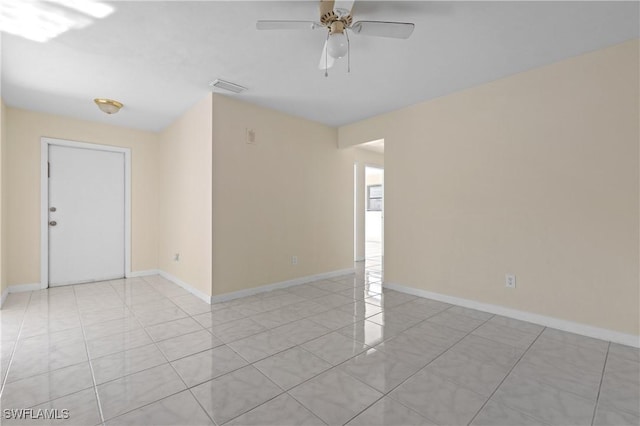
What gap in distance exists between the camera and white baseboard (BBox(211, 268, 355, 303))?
340 cm

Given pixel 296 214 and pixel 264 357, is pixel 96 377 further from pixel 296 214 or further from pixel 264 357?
pixel 296 214

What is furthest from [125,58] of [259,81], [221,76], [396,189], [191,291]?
[396,189]

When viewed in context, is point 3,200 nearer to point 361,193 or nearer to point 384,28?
point 384,28

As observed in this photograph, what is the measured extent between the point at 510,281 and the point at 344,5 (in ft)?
9.37

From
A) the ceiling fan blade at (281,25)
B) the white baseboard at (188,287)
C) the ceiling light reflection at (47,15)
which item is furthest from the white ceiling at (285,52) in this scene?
the white baseboard at (188,287)

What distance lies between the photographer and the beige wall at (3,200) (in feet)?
10.8

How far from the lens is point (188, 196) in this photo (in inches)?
153

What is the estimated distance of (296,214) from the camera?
418 centimetres

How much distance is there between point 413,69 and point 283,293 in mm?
2942

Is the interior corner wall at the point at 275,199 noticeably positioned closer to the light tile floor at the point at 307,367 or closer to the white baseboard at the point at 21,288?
the light tile floor at the point at 307,367

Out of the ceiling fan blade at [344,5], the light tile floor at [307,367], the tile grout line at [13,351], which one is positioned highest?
the ceiling fan blade at [344,5]

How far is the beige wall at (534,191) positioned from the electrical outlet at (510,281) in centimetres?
4

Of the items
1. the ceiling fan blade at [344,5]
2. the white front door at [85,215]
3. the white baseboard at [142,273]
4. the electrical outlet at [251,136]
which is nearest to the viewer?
the ceiling fan blade at [344,5]

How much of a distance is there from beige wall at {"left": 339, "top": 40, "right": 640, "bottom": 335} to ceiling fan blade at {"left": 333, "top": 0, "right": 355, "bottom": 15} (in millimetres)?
2019
